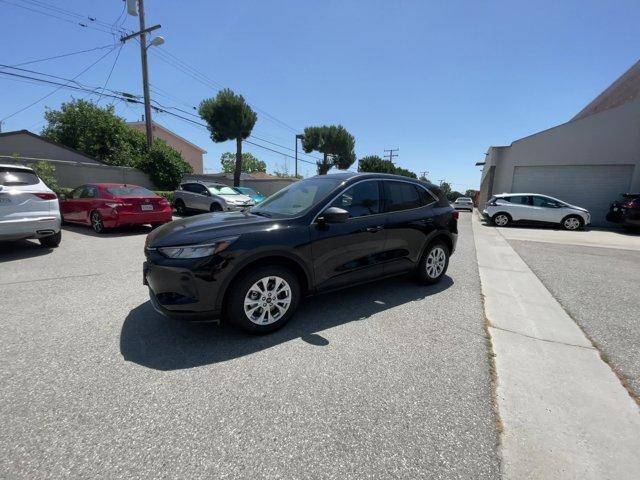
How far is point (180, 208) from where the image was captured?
13.9 m

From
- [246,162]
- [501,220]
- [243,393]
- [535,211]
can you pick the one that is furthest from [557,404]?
[246,162]

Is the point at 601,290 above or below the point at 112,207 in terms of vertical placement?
below

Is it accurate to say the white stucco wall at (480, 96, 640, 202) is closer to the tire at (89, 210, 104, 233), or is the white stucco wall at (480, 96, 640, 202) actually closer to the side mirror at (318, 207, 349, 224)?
the side mirror at (318, 207, 349, 224)

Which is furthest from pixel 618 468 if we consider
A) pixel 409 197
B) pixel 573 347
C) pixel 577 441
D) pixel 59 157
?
pixel 59 157

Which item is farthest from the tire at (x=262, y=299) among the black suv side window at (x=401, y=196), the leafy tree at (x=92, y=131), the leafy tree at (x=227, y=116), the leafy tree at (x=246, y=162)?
the leafy tree at (x=246, y=162)

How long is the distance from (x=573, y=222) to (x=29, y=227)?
17.3m

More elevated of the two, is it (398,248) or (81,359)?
(398,248)

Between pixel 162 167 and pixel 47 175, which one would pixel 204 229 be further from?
pixel 162 167

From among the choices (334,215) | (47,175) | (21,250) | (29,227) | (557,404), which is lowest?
(557,404)

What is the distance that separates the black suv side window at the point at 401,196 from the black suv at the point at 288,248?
15mm

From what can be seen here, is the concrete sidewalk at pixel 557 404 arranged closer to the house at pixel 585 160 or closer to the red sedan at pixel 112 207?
the red sedan at pixel 112 207

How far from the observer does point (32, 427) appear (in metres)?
1.95

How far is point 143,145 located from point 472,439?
2348cm

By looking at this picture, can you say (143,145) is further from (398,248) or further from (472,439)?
(472,439)
